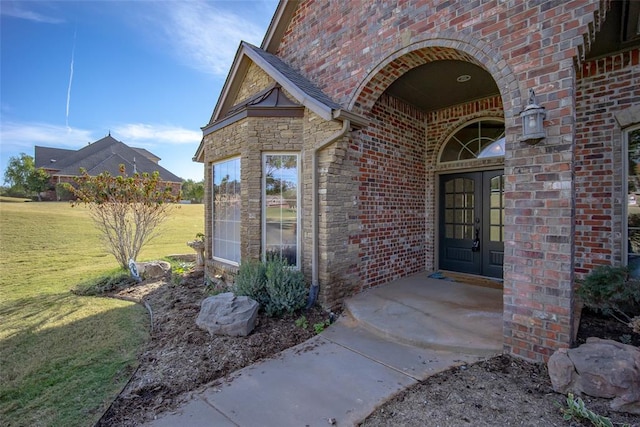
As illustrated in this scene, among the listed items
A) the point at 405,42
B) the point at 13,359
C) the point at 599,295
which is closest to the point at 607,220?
the point at 599,295

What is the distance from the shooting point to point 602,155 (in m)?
4.14

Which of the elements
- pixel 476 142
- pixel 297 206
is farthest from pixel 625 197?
pixel 297 206

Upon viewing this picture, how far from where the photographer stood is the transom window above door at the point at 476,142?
19.0 ft

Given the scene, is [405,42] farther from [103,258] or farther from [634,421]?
[103,258]

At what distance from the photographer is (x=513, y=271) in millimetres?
3037

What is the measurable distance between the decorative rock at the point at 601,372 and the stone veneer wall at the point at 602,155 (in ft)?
7.48

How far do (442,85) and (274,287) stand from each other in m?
Answer: 4.61

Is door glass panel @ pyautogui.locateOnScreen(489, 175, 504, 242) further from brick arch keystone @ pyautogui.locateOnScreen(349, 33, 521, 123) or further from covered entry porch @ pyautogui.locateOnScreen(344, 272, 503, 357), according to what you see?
brick arch keystone @ pyautogui.locateOnScreen(349, 33, 521, 123)

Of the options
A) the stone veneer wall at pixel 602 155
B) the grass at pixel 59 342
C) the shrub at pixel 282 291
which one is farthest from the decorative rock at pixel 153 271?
the stone veneer wall at pixel 602 155

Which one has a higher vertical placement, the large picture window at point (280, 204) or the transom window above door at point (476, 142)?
the transom window above door at point (476, 142)

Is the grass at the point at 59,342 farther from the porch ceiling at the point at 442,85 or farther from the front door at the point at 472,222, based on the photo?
the front door at the point at 472,222

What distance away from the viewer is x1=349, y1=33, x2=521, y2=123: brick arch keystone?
10.2 ft

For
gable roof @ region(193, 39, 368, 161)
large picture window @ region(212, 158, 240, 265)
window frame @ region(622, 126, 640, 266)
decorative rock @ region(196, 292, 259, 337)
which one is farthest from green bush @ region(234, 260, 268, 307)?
window frame @ region(622, 126, 640, 266)

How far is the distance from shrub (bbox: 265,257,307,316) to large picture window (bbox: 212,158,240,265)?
65.9 inches
